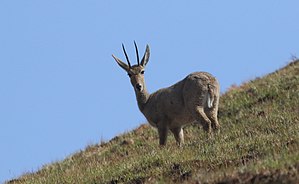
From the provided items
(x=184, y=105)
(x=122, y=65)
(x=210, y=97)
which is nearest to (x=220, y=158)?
(x=210, y=97)

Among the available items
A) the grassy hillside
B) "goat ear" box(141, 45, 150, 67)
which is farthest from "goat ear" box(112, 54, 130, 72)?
the grassy hillside

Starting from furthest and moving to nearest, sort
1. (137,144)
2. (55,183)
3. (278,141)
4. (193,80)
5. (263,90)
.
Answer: (263,90), (137,144), (193,80), (55,183), (278,141)

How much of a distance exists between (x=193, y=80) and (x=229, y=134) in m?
2.38

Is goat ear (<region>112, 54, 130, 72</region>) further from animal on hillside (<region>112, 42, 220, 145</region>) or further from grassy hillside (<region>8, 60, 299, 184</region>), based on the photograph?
grassy hillside (<region>8, 60, 299, 184</region>)

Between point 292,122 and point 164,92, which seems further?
point 164,92

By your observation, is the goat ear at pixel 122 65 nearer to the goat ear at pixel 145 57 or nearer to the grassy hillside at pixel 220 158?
the goat ear at pixel 145 57

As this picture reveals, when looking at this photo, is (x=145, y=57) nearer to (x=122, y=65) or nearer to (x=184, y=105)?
(x=122, y=65)

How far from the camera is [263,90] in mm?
21578

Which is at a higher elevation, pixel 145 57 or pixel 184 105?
pixel 145 57

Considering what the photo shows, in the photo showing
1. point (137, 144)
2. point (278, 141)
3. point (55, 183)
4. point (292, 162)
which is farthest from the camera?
point (137, 144)

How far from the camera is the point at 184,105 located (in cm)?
1609

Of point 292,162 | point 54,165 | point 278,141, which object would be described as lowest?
point 292,162

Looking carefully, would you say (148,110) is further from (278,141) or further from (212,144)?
(278,141)

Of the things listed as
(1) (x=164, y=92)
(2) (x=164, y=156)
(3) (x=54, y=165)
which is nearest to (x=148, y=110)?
(1) (x=164, y=92)
